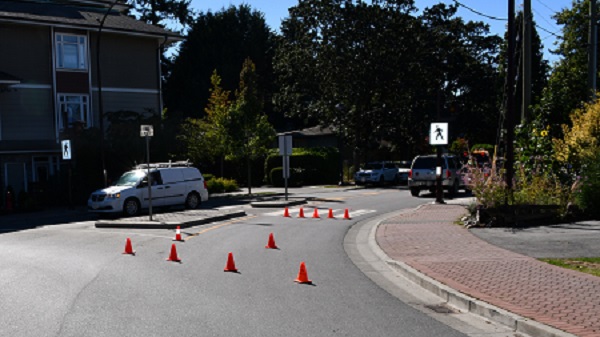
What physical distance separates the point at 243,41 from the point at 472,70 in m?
24.3

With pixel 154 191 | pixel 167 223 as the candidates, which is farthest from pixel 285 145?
pixel 167 223

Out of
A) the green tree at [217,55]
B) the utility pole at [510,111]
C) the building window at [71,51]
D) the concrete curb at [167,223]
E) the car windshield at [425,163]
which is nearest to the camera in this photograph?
the utility pole at [510,111]

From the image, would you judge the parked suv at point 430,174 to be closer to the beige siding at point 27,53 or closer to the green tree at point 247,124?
the green tree at point 247,124

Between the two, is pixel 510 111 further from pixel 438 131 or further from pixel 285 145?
pixel 285 145

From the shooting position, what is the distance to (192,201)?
25.1 metres

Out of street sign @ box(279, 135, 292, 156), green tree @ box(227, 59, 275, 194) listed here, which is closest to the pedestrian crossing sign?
street sign @ box(279, 135, 292, 156)

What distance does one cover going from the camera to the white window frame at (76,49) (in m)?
32.9

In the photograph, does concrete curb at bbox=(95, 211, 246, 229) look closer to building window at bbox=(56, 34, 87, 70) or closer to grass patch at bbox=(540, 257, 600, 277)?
grass patch at bbox=(540, 257, 600, 277)

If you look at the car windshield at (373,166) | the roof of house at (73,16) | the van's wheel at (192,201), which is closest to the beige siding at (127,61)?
the roof of house at (73,16)

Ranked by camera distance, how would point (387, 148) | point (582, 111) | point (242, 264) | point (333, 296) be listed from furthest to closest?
point (387, 148) → point (582, 111) → point (242, 264) → point (333, 296)

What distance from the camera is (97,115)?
34.6 meters

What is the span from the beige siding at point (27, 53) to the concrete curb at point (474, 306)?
27127 millimetres

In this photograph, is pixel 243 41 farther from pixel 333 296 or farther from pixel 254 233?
pixel 333 296

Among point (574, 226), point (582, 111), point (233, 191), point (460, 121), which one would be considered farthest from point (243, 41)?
point (574, 226)
